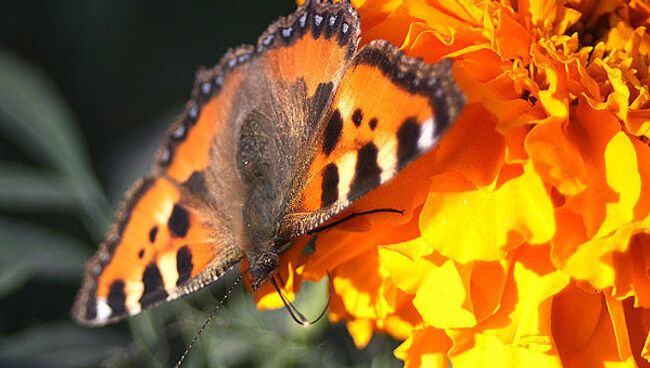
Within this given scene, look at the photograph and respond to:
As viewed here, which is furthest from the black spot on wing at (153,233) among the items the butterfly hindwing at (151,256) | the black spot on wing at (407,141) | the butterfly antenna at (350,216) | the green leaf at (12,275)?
the black spot on wing at (407,141)

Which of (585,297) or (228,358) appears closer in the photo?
(585,297)

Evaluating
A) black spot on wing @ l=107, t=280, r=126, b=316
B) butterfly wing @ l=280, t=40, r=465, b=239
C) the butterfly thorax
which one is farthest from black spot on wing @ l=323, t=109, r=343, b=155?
black spot on wing @ l=107, t=280, r=126, b=316

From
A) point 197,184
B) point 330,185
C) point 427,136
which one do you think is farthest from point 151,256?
point 427,136

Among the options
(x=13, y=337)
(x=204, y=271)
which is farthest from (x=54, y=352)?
(x=204, y=271)

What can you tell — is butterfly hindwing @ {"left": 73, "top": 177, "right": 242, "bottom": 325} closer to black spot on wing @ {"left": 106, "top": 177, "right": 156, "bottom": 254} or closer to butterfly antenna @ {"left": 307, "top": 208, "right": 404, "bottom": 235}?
black spot on wing @ {"left": 106, "top": 177, "right": 156, "bottom": 254}

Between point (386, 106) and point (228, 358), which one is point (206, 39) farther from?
point (386, 106)

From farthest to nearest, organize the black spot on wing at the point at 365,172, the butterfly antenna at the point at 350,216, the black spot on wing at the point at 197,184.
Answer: the black spot on wing at the point at 197,184 → the butterfly antenna at the point at 350,216 → the black spot on wing at the point at 365,172

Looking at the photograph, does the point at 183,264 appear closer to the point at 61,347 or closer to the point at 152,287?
the point at 152,287

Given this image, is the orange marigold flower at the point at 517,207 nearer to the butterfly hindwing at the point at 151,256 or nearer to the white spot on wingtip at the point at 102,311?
the butterfly hindwing at the point at 151,256
